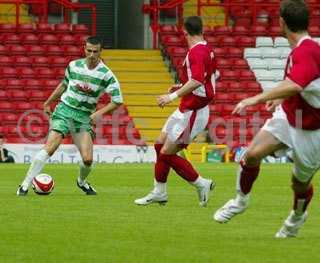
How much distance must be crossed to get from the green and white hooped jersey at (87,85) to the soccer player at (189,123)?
1747 millimetres

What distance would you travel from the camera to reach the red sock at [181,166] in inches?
522

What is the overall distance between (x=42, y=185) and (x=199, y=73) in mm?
3231

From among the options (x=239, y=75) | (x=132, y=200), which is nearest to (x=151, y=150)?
(x=239, y=75)

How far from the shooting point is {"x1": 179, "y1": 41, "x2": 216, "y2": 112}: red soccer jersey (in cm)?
1291

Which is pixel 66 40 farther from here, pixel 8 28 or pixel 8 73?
pixel 8 73

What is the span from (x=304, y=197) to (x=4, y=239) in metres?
2.52

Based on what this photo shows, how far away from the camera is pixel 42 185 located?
1498 centimetres

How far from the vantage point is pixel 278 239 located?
373 inches

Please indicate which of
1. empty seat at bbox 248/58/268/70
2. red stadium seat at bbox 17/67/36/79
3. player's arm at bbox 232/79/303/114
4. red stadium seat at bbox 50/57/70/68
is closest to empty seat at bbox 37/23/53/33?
red stadium seat at bbox 50/57/70/68

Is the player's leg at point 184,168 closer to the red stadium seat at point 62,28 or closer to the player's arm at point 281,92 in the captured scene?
the player's arm at point 281,92

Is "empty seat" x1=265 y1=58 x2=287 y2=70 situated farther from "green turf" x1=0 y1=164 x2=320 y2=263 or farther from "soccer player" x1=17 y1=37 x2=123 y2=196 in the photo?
"soccer player" x1=17 y1=37 x2=123 y2=196

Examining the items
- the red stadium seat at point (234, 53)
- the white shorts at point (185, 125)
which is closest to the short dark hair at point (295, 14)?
the white shorts at point (185, 125)

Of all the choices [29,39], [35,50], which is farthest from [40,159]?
→ [29,39]

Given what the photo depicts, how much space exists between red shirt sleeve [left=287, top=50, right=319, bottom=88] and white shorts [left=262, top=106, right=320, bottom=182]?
0.46 m
